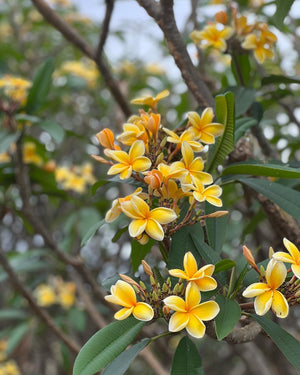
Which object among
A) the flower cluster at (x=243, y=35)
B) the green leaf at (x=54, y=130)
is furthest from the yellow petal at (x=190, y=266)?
the green leaf at (x=54, y=130)

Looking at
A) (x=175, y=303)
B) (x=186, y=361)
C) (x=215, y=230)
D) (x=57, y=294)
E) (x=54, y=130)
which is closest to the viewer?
(x=175, y=303)

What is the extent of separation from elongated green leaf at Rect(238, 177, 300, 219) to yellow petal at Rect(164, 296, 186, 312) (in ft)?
0.86

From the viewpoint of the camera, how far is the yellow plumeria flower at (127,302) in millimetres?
572

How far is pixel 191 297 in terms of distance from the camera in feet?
1.86

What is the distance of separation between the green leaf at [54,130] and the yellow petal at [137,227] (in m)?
0.63

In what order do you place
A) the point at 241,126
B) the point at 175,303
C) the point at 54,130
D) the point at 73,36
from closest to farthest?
the point at 175,303 < the point at 241,126 < the point at 54,130 < the point at 73,36

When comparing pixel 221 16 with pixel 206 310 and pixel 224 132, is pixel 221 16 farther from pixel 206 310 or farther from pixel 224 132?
pixel 206 310

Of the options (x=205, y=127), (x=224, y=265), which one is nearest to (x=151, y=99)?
(x=205, y=127)

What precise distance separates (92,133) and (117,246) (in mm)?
759

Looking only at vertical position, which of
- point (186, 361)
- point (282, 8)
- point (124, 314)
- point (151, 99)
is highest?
point (282, 8)

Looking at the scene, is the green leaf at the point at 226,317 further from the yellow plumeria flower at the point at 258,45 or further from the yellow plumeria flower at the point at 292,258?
the yellow plumeria flower at the point at 258,45

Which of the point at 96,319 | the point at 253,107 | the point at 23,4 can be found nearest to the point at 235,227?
the point at 96,319

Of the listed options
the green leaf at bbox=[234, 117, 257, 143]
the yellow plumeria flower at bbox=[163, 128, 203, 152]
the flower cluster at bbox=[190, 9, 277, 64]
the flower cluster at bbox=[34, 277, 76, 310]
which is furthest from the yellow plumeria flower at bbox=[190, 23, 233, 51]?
the flower cluster at bbox=[34, 277, 76, 310]

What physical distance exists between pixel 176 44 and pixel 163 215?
1.36 ft
